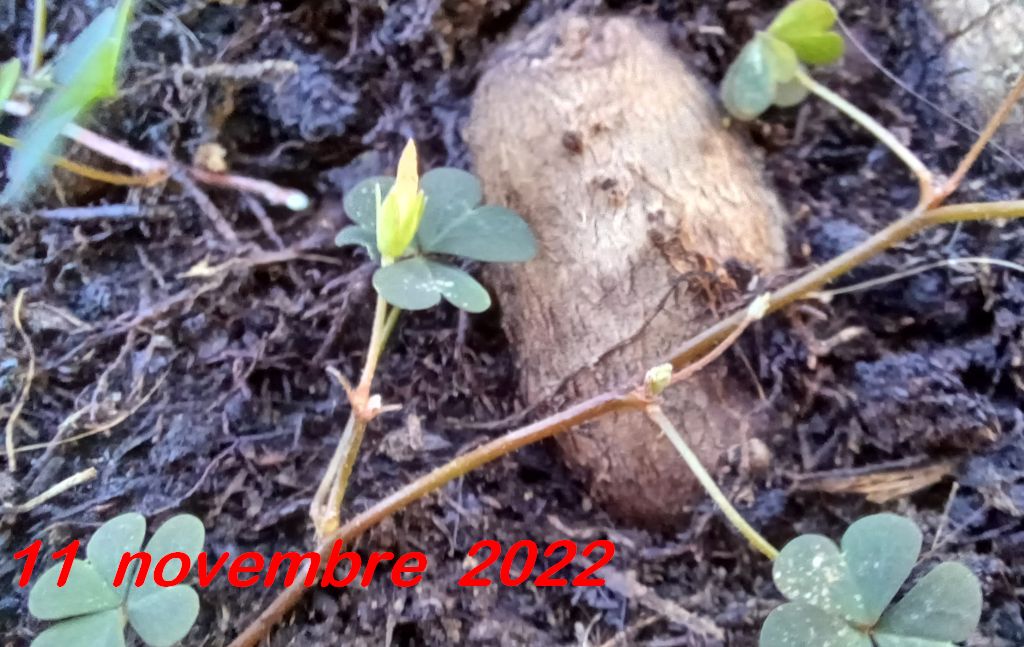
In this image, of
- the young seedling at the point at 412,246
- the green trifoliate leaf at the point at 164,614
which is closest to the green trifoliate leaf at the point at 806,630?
the young seedling at the point at 412,246

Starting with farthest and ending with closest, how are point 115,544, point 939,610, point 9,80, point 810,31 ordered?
point 810,31, point 9,80, point 115,544, point 939,610

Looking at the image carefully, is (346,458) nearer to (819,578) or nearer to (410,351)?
(410,351)

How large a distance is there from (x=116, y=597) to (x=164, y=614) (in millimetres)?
67

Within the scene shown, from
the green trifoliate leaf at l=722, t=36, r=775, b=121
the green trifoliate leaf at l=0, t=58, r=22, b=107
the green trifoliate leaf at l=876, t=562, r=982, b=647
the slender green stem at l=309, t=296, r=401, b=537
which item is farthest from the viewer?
the green trifoliate leaf at l=722, t=36, r=775, b=121

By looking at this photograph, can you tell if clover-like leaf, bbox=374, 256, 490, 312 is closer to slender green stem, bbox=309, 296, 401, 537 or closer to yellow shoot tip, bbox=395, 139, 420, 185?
slender green stem, bbox=309, 296, 401, 537

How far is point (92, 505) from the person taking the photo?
1.02 metres

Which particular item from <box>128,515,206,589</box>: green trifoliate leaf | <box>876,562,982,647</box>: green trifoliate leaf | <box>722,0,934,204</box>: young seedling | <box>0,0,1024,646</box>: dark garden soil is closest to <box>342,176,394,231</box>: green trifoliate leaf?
<box>0,0,1024,646</box>: dark garden soil

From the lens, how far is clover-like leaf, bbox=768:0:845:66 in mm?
1123

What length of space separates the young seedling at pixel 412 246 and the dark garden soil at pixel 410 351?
103 mm

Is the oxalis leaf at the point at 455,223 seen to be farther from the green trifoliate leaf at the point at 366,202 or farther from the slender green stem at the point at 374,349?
the slender green stem at the point at 374,349

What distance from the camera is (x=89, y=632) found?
875 mm

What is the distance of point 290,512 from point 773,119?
0.90 metres

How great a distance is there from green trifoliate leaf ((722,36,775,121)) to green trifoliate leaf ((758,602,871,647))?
69 centimetres

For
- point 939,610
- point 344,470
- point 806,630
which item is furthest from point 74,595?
point 939,610
